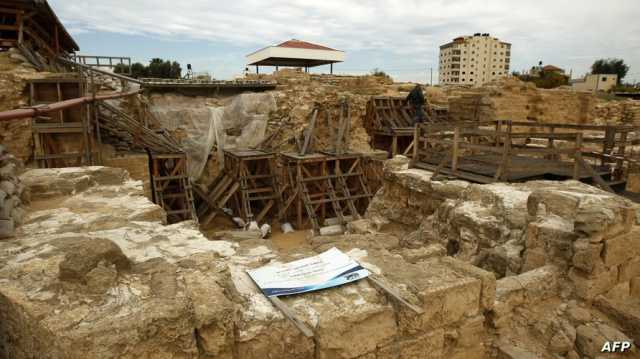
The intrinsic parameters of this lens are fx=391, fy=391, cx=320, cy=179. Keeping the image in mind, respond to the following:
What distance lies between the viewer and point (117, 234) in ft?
11.2

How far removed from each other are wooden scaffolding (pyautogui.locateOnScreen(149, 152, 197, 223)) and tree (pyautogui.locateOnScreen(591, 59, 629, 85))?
5491cm

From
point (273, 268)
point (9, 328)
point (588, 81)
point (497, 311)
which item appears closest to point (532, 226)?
point (497, 311)

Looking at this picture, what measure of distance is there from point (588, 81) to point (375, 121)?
43465 mm

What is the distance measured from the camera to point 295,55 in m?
27.3

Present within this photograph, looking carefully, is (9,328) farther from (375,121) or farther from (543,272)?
(375,121)

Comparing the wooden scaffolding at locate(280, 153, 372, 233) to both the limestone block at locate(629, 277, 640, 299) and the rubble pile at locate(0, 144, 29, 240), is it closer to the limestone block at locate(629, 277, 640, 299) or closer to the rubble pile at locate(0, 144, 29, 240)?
the rubble pile at locate(0, 144, 29, 240)

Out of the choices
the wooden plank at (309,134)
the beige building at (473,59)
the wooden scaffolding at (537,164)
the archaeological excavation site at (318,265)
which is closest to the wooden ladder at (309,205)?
the wooden plank at (309,134)

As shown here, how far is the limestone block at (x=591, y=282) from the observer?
3.76 m

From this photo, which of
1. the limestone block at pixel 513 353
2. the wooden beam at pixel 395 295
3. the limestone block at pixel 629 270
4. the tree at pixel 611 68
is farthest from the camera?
the tree at pixel 611 68

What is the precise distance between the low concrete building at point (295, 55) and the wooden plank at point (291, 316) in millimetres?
26226

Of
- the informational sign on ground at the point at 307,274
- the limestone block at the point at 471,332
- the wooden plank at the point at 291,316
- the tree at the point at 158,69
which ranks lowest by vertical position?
the limestone block at the point at 471,332

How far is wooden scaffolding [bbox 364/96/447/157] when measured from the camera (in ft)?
54.4

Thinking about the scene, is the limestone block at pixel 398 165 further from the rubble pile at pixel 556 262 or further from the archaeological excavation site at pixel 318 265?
the rubble pile at pixel 556 262

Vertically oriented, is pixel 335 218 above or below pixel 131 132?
below
